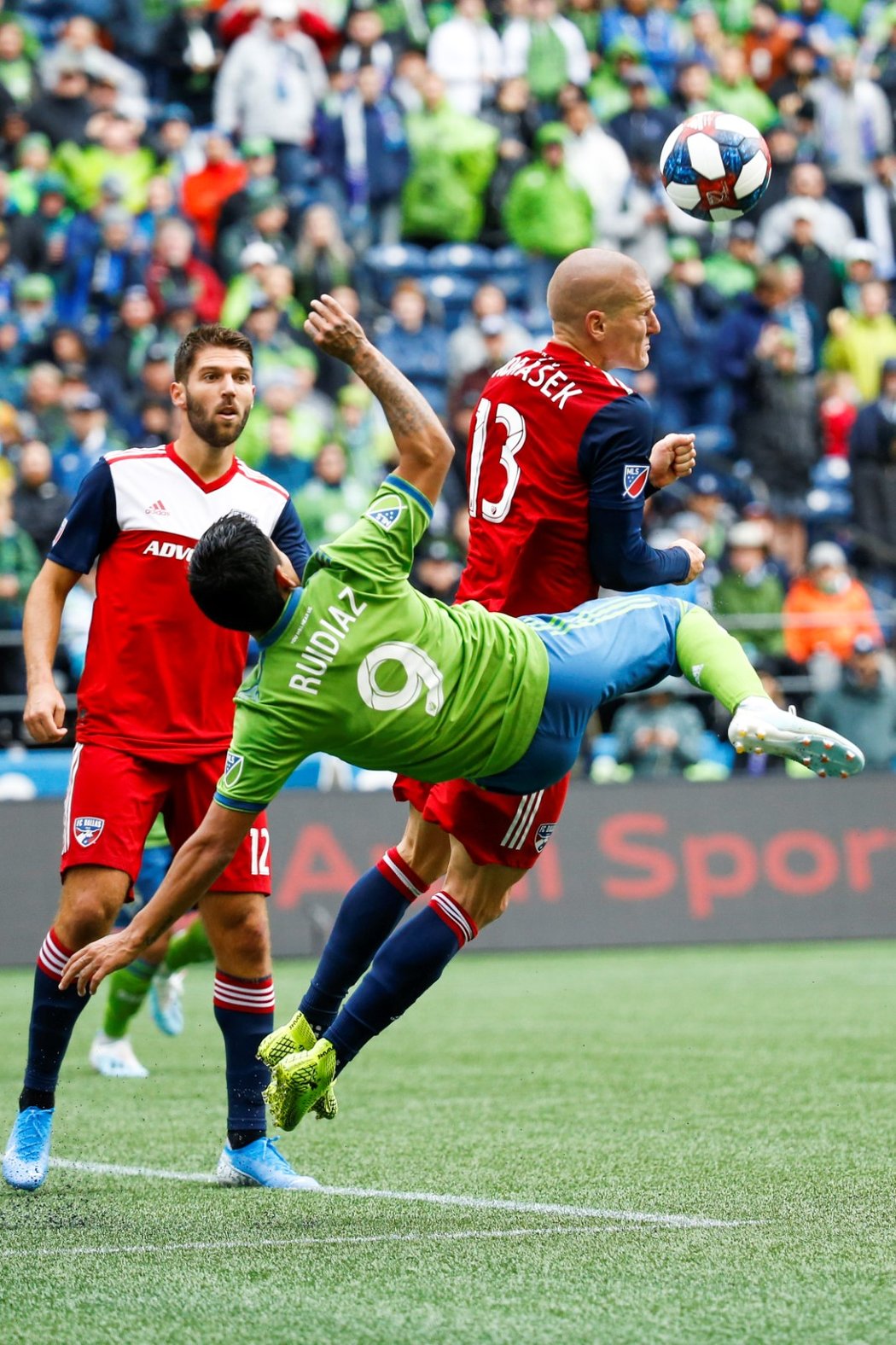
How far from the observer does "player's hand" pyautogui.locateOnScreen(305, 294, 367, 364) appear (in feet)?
16.5

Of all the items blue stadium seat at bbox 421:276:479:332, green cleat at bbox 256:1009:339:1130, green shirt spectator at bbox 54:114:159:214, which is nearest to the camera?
green cleat at bbox 256:1009:339:1130

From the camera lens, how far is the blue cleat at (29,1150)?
5945mm

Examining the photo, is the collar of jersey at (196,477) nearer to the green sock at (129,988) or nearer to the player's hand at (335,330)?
the player's hand at (335,330)

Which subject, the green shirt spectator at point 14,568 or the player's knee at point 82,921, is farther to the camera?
the green shirt spectator at point 14,568

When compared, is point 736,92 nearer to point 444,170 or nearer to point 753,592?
point 444,170

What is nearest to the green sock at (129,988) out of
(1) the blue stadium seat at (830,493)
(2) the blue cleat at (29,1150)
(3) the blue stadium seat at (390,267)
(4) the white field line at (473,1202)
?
(4) the white field line at (473,1202)

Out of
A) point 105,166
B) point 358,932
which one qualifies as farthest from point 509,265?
point 358,932

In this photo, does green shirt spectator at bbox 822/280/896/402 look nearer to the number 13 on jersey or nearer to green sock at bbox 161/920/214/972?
green sock at bbox 161/920/214/972

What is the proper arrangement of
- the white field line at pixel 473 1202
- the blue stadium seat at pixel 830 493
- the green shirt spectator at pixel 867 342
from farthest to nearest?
the green shirt spectator at pixel 867 342, the blue stadium seat at pixel 830 493, the white field line at pixel 473 1202

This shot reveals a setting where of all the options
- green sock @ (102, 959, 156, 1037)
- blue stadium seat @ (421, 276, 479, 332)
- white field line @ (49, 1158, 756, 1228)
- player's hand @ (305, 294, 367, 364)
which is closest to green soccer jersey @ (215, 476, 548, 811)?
player's hand @ (305, 294, 367, 364)

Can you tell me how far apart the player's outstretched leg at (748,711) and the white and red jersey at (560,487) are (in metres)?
0.40

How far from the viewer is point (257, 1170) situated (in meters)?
6.02

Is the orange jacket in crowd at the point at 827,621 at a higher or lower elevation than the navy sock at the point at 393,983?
lower

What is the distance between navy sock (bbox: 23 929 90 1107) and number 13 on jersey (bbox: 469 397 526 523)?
1814 millimetres
